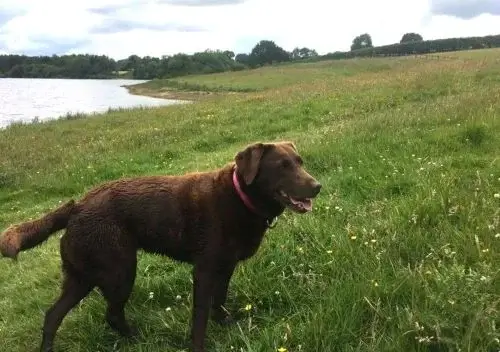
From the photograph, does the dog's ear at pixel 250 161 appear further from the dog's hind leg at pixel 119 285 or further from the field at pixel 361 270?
the dog's hind leg at pixel 119 285

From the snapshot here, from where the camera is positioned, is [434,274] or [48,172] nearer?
[434,274]

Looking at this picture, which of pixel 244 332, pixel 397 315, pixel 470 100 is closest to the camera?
pixel 397 315

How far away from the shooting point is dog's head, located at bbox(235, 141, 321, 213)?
169 inches

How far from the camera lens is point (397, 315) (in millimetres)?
3627

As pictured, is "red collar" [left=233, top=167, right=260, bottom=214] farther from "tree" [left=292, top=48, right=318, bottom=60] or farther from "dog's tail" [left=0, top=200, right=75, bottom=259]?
"tree" [left=292, top=48, right=318, bottom=60]

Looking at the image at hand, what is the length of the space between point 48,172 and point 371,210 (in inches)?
411

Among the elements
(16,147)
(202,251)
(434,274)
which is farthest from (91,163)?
(434,274)

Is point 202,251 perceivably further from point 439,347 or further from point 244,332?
point 439,347

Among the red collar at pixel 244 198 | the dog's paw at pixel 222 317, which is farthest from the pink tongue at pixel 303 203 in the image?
the dog's paw at pixel 222 317

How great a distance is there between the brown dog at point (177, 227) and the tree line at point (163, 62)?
321 feet

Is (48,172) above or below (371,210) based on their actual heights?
below

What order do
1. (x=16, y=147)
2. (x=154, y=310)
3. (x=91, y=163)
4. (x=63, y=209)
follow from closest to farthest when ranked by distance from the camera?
(x=63, y=209) < (x=154, y=310) < (x=91, y=163) < (x=16, y=147)

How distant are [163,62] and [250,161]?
123 metres

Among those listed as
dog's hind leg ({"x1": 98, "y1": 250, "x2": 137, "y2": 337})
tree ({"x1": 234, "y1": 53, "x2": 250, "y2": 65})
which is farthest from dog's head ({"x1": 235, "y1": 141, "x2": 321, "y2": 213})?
tree ({"x1": 234, "y1": 53, "x2": 250, "y2": 65})
